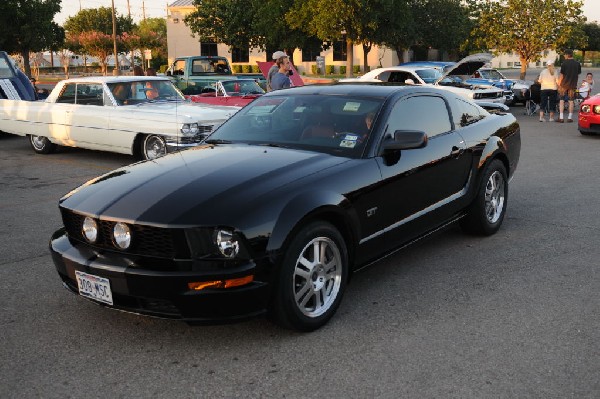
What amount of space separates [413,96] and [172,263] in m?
2.61

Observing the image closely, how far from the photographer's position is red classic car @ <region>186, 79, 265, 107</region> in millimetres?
14141

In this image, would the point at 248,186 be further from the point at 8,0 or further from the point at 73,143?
the point at 8,0

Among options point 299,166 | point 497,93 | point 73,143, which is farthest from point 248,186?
point 497,93

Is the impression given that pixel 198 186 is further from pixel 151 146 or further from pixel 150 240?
pixel 151 146

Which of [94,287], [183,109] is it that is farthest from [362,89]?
[183,109]

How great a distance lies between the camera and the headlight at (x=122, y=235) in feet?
11.9

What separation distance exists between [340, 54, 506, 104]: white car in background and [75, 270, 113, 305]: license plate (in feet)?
45.8

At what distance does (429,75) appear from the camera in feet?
59.6

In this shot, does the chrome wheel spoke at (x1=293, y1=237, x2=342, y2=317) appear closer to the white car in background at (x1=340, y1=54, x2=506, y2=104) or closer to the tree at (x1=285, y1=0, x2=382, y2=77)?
the white car in background at (x1=340, y1=54, x2=506, y2=104)

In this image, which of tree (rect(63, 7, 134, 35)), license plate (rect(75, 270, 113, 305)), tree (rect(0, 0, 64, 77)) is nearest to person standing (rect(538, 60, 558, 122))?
license plate (rect(75, 270, 113, 305))

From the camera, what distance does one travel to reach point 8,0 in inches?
Answer: 1507

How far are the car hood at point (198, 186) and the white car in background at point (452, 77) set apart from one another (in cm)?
1298

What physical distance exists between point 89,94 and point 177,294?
8.54 meters

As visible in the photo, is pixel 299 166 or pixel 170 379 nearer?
pixel 170 379
